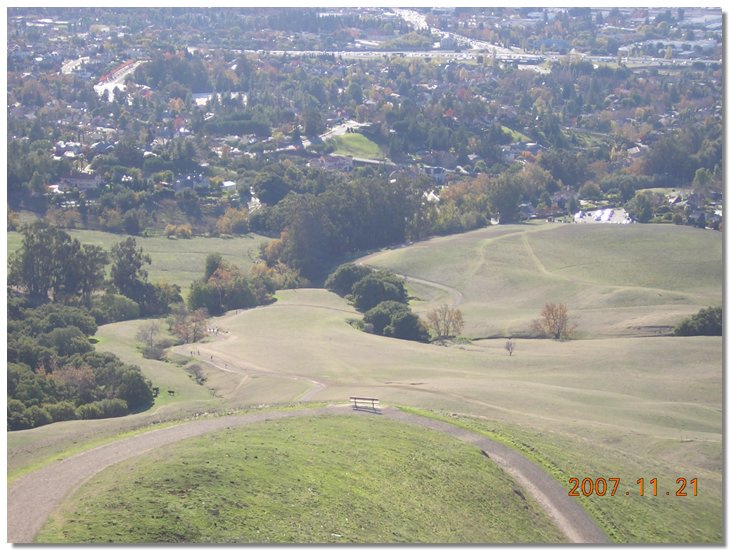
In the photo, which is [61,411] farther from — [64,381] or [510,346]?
[510,346]

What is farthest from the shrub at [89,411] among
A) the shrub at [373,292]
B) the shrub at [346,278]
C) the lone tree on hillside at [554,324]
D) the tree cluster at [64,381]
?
the shrub at [346,278]

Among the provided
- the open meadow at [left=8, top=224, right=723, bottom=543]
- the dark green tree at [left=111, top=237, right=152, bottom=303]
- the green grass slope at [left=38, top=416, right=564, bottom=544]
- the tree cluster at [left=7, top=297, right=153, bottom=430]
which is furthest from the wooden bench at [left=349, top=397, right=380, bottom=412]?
the dark green tree at [left=111, top=237, right=152, bottom=303]

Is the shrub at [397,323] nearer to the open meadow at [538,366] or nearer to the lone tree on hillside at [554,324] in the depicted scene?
the open meadow at [538,366]

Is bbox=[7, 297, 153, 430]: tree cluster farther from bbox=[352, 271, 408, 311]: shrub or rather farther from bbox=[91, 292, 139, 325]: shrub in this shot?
bbox=[352, 271, 408, 311]: shrub

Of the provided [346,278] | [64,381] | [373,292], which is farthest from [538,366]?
[346,278]

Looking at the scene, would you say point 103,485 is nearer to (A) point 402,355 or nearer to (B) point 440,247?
(A) point 402,355

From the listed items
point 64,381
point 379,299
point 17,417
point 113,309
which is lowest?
point 379,299
